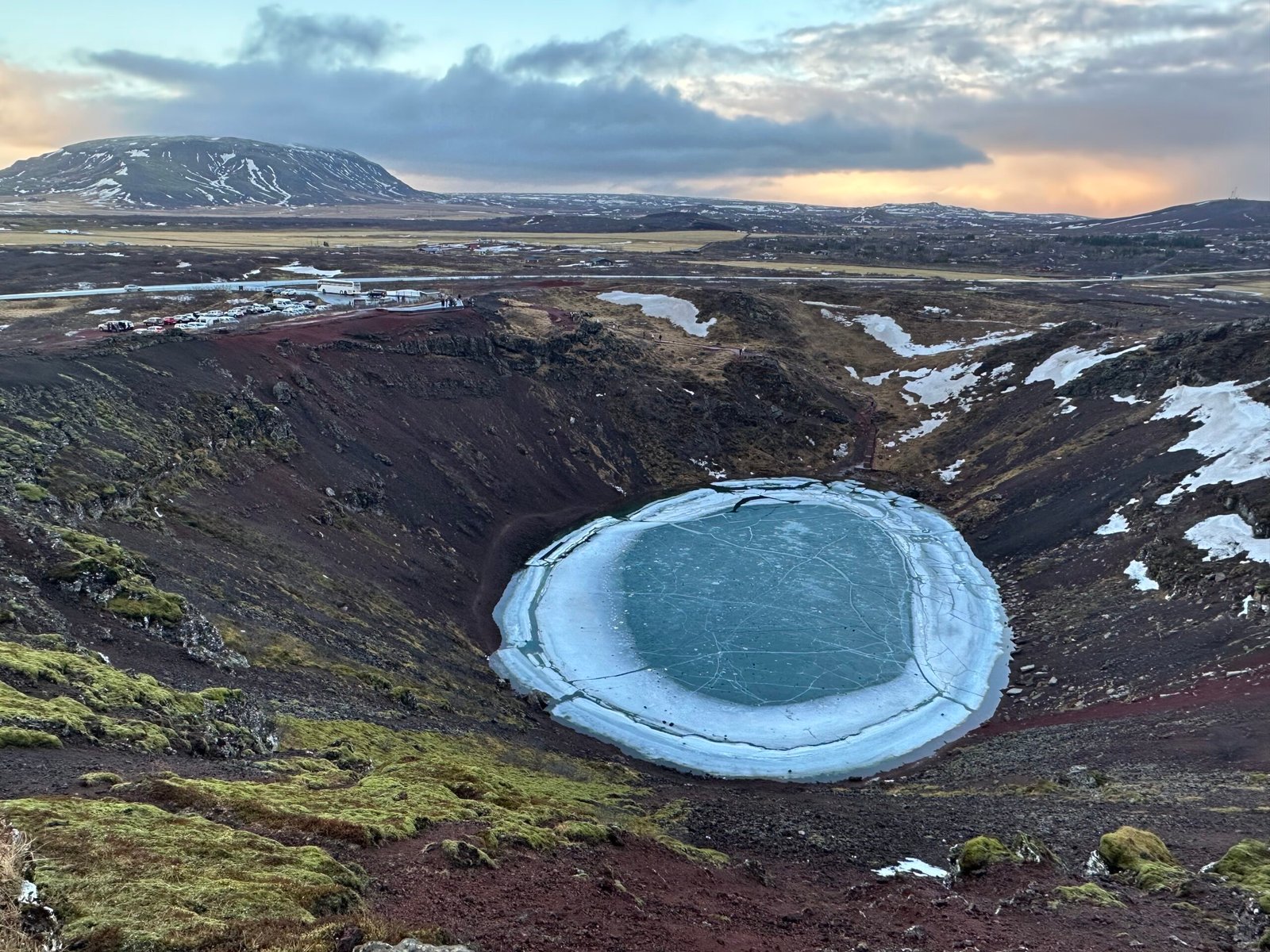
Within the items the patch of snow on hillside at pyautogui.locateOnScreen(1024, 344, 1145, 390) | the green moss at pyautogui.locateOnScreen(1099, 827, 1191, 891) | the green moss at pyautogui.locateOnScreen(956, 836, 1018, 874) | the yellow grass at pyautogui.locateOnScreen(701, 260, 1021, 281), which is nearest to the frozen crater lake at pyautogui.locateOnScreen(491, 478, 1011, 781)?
the green moss at pyautogui.locateOnScreen(956, 836, 1018, 874)

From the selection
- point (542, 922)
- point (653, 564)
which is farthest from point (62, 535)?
point (653, 564)

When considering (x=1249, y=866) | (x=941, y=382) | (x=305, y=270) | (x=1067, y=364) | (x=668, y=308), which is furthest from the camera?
(x=305, y=270)

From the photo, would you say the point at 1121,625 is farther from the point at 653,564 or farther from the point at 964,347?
the point at 964,347

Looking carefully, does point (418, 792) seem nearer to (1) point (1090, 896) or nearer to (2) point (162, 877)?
(2) point (162, 877)

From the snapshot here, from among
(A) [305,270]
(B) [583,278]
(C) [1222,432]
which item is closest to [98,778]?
(C) [1222,432]

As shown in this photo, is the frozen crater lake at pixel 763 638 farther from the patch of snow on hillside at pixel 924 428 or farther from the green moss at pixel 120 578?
the green moss at pixel 120 578

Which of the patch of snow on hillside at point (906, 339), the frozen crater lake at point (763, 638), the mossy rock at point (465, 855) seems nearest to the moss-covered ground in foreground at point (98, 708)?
the mossy rock at point (465, 855)
